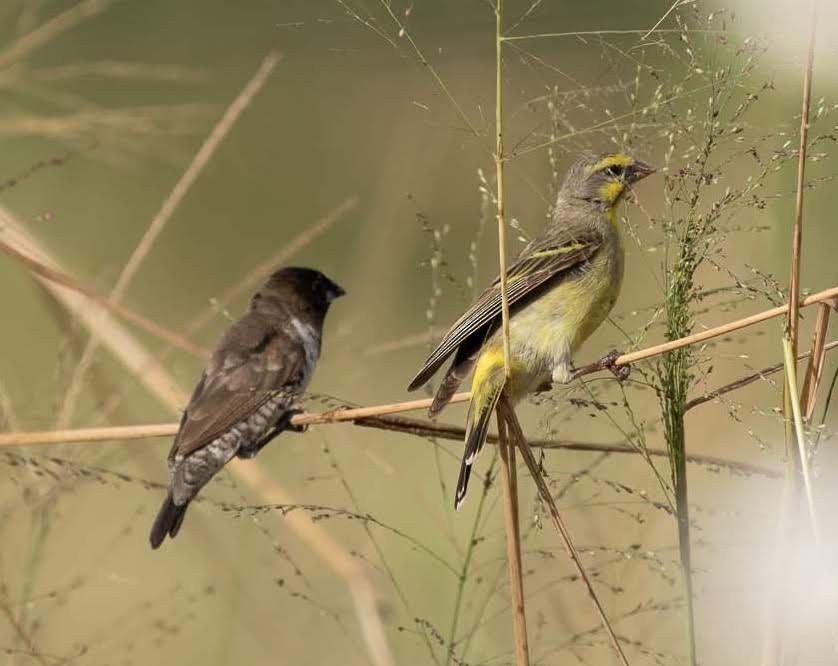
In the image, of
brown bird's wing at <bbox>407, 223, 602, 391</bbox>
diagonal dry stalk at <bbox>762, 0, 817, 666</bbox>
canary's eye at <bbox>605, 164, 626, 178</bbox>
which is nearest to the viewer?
diagonal dry stalk at <bbox>762, 0, 817, 666</bbox>

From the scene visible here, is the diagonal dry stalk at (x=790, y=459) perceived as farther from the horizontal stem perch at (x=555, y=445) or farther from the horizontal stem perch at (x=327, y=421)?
the horizontal stem perch at (x=555, y=445)

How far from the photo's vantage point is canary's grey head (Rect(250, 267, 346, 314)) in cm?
611

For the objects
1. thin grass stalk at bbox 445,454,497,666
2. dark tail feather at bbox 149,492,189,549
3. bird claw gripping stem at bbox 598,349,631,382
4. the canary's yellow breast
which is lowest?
dark tail feather at bbox 149,492,189,549

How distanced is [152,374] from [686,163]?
1.70 m

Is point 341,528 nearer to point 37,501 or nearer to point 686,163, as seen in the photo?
point 37,501

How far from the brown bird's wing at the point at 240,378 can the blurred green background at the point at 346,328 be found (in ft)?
0.68

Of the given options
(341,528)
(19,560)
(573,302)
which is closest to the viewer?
(573,302)

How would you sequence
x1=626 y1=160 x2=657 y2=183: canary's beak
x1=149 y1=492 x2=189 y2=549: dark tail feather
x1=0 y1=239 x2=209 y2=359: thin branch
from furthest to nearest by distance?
x1=149 y1=492 x2=189 y2=549: dark tail feather
x1=626 y1=160 x2=657 y2=183: canary's beak
x1=0 y1=239 x2=209 y2=359: thin branch

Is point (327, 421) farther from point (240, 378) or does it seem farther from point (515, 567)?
point (240, 378)

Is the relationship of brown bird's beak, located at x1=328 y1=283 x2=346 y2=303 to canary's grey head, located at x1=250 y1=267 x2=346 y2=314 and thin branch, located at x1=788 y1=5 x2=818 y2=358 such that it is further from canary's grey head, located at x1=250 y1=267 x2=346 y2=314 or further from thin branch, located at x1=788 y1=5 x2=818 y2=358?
thin branch, located at x1=788 y1=5 x2=818 y2=358

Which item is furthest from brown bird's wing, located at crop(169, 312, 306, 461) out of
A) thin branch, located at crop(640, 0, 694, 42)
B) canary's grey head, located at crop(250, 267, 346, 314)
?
thin branch, located at crop(640, 0, 694, 42)

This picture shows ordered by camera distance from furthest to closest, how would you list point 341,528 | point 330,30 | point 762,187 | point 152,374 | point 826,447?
point 330,30 < point 341,528 < point 152,374 < point 762,187 < point 826,447

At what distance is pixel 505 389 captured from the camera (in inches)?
110

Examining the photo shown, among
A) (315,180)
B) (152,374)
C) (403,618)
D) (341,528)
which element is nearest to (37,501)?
(152,374)
